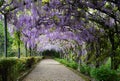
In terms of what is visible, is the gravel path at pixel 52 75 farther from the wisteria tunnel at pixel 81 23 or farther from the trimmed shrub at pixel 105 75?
the trimmed shrub at pixel 105 75

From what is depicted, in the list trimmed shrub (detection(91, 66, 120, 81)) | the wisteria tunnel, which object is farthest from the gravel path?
trimmed shrub (detection(91, 66, 120, 81))

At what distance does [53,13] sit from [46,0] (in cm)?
258

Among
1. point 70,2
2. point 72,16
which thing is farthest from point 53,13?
point 70,2

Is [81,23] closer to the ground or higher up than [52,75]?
higher up

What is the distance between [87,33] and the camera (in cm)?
1923

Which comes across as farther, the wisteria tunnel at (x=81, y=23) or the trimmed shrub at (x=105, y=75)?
the wisteria tunnel at (x=81, y=23)

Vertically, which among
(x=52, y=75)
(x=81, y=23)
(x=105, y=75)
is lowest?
(x=52, y=75)

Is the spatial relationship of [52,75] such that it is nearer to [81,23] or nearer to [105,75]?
[81,23]

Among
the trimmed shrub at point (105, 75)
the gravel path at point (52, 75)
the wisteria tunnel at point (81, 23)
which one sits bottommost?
the gravel path at point (52, 75)

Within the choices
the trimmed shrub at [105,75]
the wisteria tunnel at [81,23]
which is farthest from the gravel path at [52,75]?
the trimmed shrub at [105,75]

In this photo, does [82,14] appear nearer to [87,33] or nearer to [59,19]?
[59,19]

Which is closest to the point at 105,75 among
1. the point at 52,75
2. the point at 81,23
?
the point at 52,75

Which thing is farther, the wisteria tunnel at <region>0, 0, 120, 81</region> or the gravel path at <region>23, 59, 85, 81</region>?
the gravel path at <region>23, 59, 85, 81</region>

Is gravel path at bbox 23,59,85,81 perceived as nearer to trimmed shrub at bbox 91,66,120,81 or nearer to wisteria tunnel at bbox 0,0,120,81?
wisteria tunnel at bbox 0,0,120,81
